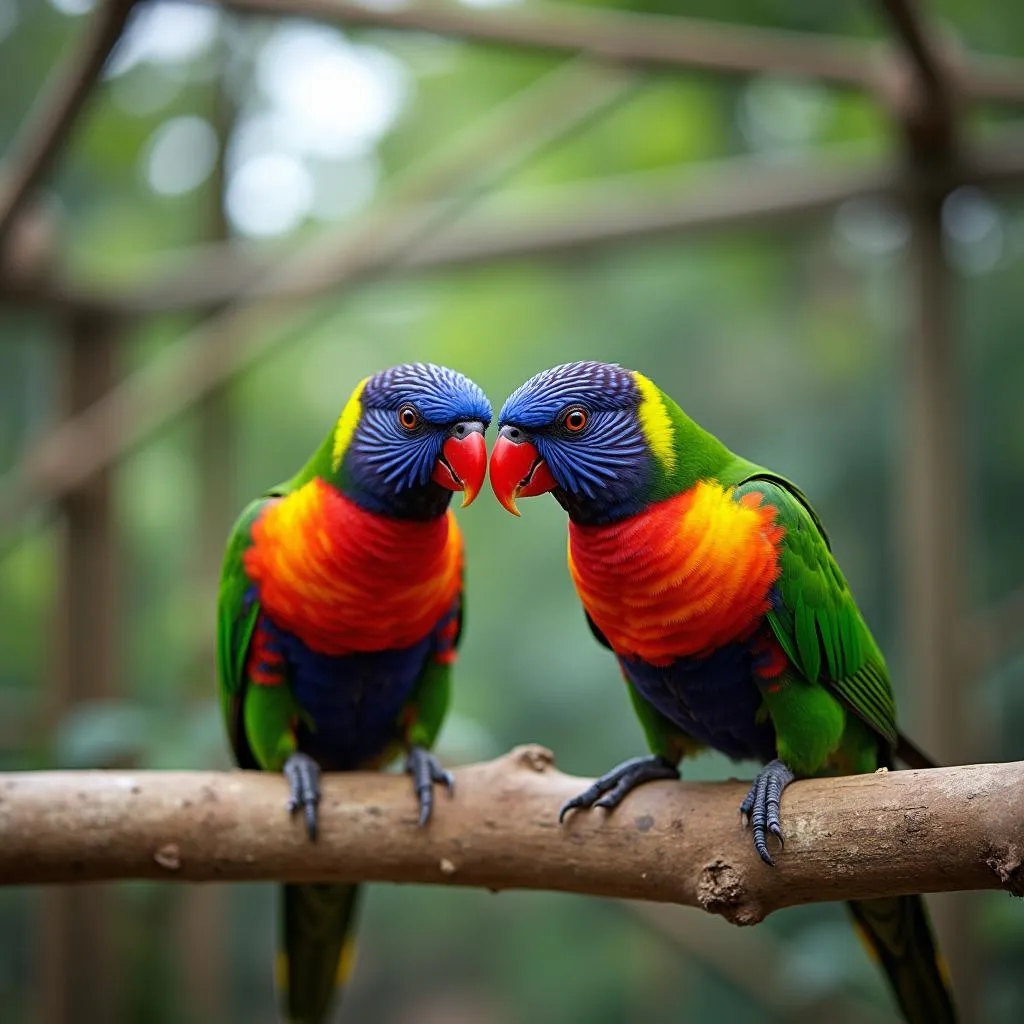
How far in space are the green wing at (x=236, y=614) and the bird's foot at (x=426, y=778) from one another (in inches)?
17.5

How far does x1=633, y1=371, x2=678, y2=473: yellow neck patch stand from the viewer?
1.88m

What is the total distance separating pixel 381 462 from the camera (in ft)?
6.71

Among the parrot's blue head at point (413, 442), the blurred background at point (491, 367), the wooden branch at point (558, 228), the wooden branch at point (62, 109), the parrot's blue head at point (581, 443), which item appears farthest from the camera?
the wooden branch at point (558, 228)

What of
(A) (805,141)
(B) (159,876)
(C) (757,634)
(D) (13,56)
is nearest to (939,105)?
(A) (805,141)

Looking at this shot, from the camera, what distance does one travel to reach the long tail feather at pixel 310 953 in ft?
8.17

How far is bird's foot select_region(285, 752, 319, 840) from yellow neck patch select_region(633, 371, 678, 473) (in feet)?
3.37

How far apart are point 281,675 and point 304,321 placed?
1.96 metres

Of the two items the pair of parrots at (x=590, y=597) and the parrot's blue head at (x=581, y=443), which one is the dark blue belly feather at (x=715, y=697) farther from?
the parrot's blue head at (x=581, y=443)

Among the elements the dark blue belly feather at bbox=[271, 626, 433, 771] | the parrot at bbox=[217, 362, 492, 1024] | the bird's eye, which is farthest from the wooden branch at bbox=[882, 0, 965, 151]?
the dark blue belly feather at bbox=[271, 626, 433, 771]

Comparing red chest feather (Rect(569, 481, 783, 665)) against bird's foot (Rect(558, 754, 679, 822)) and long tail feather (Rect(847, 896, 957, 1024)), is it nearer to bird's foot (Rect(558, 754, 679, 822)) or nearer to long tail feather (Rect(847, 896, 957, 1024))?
bird's foot (Rect(558, 754, 679, 822))

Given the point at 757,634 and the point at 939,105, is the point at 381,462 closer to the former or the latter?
the point at 757,634

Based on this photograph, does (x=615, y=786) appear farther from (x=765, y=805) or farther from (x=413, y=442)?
(x=413, y=442)

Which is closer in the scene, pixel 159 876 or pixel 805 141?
pixel 159 876

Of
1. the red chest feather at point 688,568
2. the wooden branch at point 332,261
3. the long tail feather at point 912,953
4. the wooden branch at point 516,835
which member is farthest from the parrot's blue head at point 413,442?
the wooden branch at point 332,261
